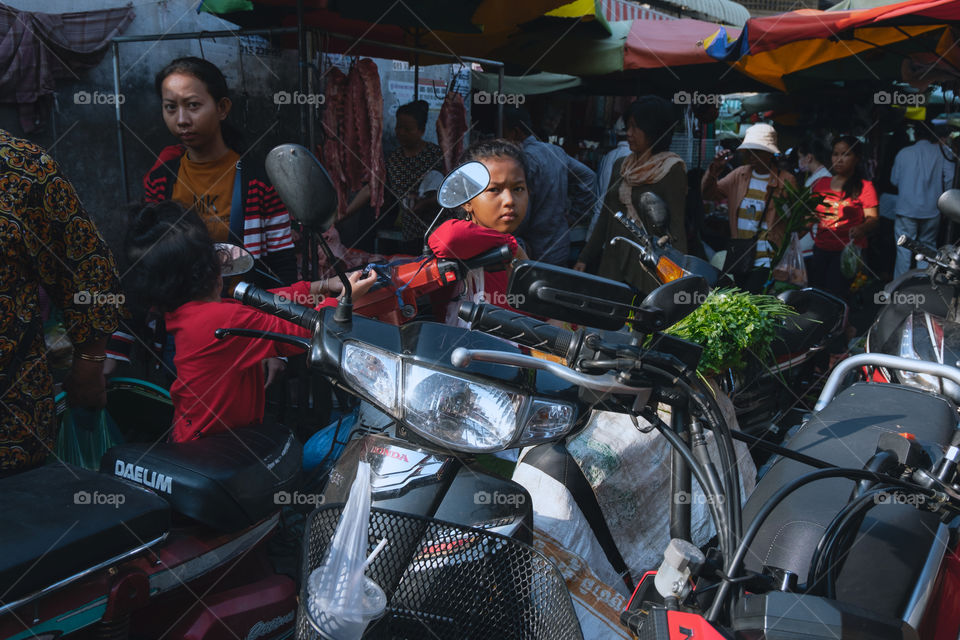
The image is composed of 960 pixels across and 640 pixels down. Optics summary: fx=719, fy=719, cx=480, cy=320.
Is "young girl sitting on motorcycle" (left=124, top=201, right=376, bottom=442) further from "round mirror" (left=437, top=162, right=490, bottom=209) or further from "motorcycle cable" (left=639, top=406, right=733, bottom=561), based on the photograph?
"motorcycle cable" (left=639, top=406, right=733, bottom=561)

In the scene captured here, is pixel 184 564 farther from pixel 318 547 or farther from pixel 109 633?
pixel 318 547

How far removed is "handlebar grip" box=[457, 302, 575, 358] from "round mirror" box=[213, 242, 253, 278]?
3.73 feet

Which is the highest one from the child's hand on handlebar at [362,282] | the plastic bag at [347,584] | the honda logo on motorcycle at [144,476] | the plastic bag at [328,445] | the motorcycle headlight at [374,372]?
the child's hand on handlebar at [362,282]

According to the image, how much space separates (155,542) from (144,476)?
14.2 inches

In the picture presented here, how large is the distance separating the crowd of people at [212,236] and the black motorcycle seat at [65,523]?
447mm

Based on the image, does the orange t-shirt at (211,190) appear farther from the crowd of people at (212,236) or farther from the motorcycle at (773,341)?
the motorcycle at (773,341)

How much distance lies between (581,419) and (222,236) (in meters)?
2.37

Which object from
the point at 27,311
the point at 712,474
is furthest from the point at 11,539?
the point at 712,474

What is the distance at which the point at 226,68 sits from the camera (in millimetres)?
5742

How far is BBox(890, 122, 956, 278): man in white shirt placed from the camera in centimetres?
778

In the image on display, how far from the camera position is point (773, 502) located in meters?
1.07

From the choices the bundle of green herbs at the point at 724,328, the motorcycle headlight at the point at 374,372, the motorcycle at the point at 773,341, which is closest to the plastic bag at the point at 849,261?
the motorcycle at the point at 773,341

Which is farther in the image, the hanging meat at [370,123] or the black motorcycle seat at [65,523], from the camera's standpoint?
the hanging meat at [370,123]

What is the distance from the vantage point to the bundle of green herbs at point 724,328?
2762 millimetres
